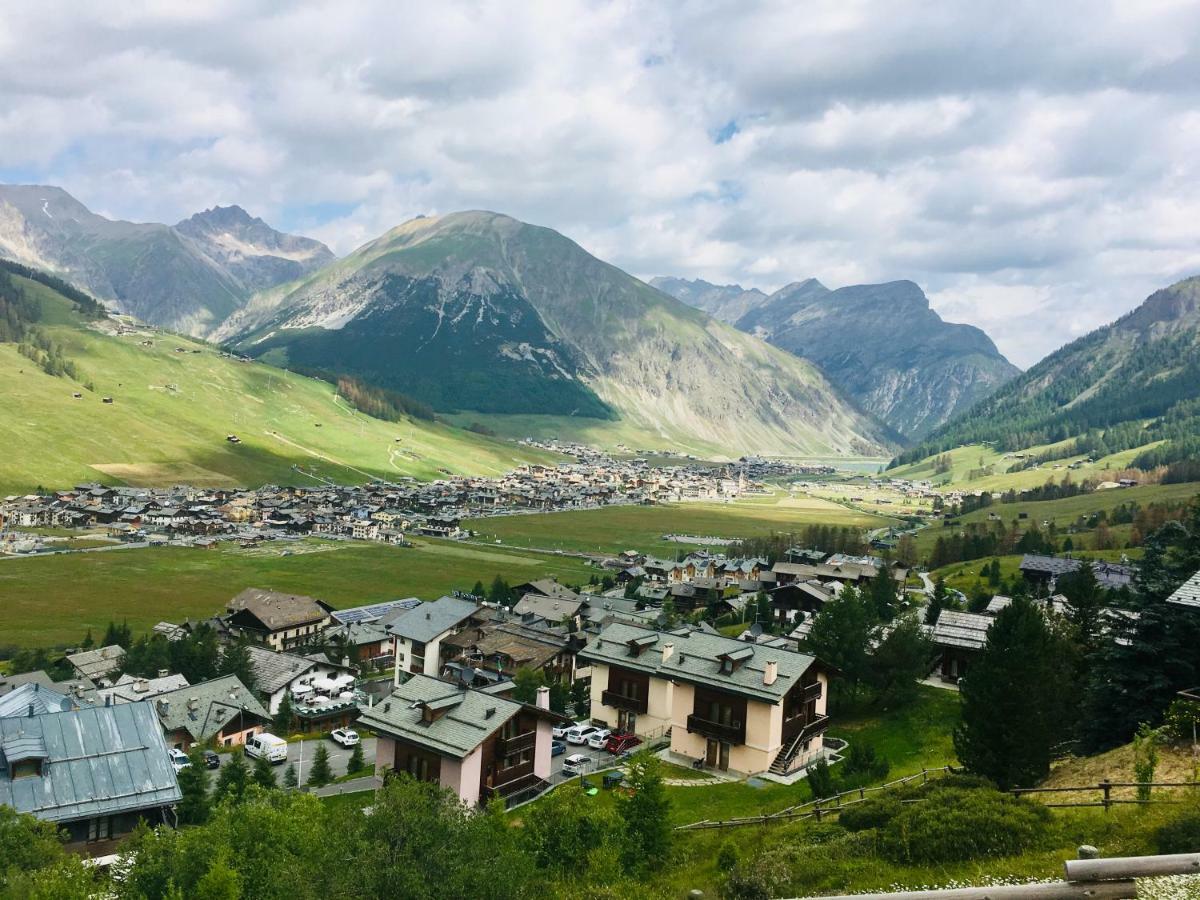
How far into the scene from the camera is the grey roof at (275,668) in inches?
3351

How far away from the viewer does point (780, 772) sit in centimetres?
5069

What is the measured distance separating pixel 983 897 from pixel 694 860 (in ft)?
64.7

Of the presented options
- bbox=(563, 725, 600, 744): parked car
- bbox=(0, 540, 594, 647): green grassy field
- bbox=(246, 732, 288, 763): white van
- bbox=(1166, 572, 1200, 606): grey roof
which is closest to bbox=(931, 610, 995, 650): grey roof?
bbox=(1166, 572, 1200, 606): grey roof

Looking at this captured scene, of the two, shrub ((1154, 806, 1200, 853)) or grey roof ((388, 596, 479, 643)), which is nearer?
shrub ((1154, 806, 1200, 853))

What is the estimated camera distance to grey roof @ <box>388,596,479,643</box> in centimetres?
9006

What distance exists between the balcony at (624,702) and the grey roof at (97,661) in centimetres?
5517

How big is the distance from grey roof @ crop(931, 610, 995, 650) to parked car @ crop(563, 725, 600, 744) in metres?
29.7

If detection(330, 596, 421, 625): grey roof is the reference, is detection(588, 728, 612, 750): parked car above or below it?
above

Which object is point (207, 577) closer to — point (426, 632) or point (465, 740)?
point (426, 632)

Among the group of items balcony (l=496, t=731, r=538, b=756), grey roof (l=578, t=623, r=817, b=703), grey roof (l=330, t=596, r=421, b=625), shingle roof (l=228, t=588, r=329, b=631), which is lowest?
grey roof (l=330, t=596, r=421, b=625)

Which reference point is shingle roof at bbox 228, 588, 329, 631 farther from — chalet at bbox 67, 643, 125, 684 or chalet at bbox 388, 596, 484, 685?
chalet at bbox 388, 596, 484, 685

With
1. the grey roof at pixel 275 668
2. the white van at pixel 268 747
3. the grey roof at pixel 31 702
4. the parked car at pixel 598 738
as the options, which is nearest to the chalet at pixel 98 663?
the grey roof at pixel 275 668

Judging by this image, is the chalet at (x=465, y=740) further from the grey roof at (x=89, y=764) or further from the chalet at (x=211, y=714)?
the chalet at (x=211, y=714)

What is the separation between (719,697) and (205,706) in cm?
4799
